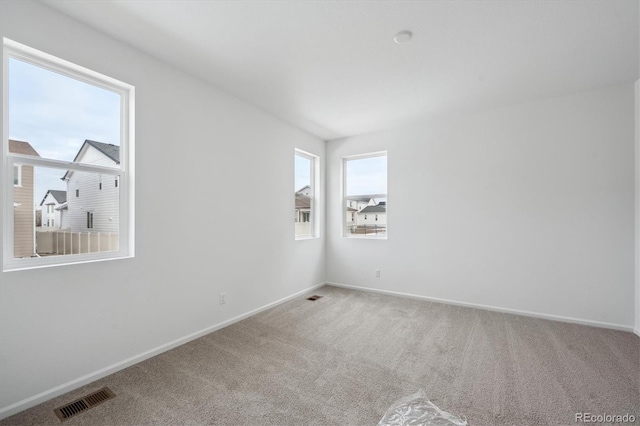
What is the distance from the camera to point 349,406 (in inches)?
74.0

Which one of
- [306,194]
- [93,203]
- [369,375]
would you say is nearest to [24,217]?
[93,203]

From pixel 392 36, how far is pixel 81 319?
3.22 meters

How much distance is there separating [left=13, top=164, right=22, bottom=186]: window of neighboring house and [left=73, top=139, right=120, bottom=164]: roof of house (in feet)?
1.24

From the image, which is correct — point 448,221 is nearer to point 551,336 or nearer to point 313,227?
point 551,336

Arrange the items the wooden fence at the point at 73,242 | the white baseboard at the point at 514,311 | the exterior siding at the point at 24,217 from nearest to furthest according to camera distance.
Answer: the exterior siding at the point at 24,217, the wooden fence at the point at 73,242, the white baseboard at the point at 514,311

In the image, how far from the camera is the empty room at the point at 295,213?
1909mm

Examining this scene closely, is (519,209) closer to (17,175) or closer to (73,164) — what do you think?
(73,164)

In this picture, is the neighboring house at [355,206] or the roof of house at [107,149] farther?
the neighboring house at [355,206]

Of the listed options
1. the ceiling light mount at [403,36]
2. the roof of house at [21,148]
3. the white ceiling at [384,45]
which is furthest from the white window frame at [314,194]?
the roof of house at [21,148]

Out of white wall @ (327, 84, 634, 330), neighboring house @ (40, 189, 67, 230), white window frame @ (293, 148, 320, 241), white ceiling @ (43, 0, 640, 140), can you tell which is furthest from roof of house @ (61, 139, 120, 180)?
white wall @ (327, 84, 634, 330)

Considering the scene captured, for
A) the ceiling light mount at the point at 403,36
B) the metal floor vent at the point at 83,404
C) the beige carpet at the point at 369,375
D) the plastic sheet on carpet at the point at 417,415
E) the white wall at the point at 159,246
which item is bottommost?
the beige carpet at the point at 369,375

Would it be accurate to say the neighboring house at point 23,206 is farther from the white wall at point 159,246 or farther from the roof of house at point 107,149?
the roof of house at point 107,149

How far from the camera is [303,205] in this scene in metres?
4.74

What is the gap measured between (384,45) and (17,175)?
2.87m
